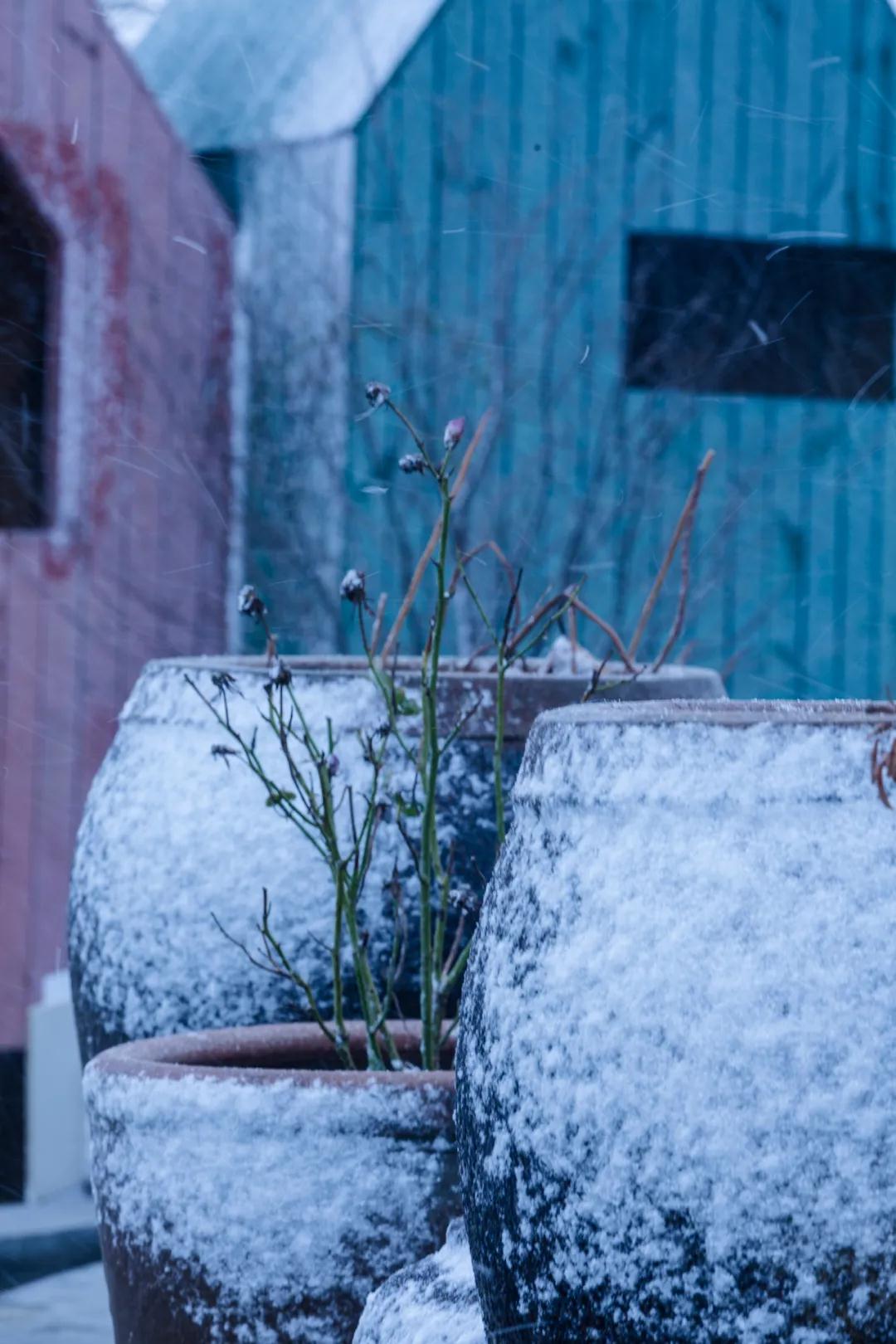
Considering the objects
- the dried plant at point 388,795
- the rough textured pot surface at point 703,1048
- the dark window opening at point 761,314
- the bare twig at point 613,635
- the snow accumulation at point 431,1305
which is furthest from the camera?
the dark window opening at point 761,314

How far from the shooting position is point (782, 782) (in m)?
1.21

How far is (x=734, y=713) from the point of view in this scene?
4.16 ft

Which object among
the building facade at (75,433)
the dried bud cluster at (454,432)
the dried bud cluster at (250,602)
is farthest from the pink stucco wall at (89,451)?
the dried bud cluster at (454,432)

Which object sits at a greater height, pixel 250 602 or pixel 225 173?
pixel 225 173

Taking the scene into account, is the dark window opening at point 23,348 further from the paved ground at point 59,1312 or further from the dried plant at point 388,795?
the dried plant at point 388,795

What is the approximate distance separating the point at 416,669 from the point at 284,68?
491cm

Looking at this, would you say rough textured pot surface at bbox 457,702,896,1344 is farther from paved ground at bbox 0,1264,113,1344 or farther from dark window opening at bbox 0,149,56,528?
dark window opening at bbox 0,149,56,528

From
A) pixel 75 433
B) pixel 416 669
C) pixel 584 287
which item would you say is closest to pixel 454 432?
pixel 416 669

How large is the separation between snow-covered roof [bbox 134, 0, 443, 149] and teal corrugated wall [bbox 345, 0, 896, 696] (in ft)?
0.33

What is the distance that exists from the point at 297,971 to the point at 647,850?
837 millimetres

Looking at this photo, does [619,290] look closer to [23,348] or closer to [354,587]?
[23,348]

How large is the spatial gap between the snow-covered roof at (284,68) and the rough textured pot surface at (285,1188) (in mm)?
4895

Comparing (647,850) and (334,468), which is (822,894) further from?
(334,468)

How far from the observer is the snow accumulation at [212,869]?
78.5 inches
